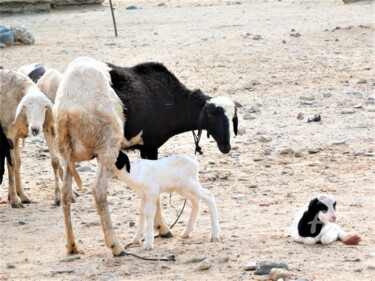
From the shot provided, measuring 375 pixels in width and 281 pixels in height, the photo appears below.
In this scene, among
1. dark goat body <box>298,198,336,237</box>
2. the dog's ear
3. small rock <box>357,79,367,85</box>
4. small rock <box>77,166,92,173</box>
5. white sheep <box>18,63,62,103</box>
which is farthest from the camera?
small rock <box>357,79,367,85</box>

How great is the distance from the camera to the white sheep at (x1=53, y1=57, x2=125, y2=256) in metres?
9.46

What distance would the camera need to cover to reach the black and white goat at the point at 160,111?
1006 centimetres

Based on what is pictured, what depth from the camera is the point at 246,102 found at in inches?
649

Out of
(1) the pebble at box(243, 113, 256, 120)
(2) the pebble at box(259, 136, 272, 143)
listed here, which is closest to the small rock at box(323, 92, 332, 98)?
(1) the pebble at box(243, 113, 256, 120)

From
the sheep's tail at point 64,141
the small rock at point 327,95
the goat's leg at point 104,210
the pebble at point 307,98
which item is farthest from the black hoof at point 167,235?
the small rock at point 327,95

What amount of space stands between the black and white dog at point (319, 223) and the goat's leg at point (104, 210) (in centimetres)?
155

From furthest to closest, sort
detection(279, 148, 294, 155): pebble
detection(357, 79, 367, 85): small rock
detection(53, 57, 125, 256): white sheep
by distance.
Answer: detection(357, 79, 367, 85): small rock < detection(279, 148, 294, 155): pebble < detection(53, 57, 125, 256): white sheep

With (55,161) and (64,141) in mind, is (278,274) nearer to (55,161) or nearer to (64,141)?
(64,141)

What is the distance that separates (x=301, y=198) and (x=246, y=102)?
5.46 meters

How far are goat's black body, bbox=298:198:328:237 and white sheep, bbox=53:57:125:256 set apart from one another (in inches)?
61.0

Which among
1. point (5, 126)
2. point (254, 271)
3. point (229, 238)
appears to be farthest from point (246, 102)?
point (254, 271)

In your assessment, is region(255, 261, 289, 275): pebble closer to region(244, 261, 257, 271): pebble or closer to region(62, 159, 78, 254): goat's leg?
region(244, 261, 257, 271): pebble

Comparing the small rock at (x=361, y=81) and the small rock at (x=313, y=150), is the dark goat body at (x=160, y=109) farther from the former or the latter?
the small rock at (x=361, y=81)

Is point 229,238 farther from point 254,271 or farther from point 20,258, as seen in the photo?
point 20,258
